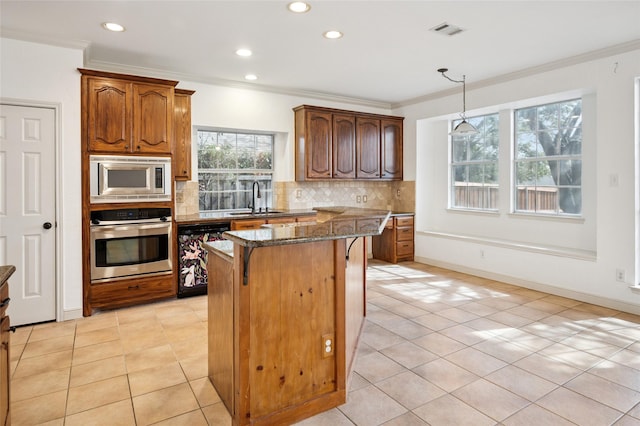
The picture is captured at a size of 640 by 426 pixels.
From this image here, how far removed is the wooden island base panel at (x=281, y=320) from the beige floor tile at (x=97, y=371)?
2.82ft

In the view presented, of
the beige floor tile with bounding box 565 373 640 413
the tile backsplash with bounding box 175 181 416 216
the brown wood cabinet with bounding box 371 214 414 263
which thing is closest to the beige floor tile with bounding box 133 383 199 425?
the beige floor tile with bounding box 565 373 640 413

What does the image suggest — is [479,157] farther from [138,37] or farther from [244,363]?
[244,363]

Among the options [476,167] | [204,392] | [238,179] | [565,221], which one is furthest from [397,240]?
[204,392]

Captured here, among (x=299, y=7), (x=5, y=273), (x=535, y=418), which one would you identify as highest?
(x=299, y=7)

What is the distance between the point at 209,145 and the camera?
17.9ft

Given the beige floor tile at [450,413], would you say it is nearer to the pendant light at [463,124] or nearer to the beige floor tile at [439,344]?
the beige floor tile at [439,344]

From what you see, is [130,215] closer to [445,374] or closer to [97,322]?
[97,322]

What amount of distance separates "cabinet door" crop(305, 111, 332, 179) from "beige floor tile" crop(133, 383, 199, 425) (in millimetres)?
3786

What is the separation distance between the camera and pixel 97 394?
8.11ft

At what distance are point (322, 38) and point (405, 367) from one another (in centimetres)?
298

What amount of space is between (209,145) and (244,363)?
4022 mm

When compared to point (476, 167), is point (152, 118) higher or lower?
higher

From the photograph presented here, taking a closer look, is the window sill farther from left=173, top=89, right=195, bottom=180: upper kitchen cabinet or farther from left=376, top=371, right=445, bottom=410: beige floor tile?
left=173, top=89, right=195, bottom=180: upper kitchen cabinet

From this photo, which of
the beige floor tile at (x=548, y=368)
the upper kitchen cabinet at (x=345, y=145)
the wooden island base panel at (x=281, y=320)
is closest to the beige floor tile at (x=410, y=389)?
the wooden island base panel at (x=281, y=320)
